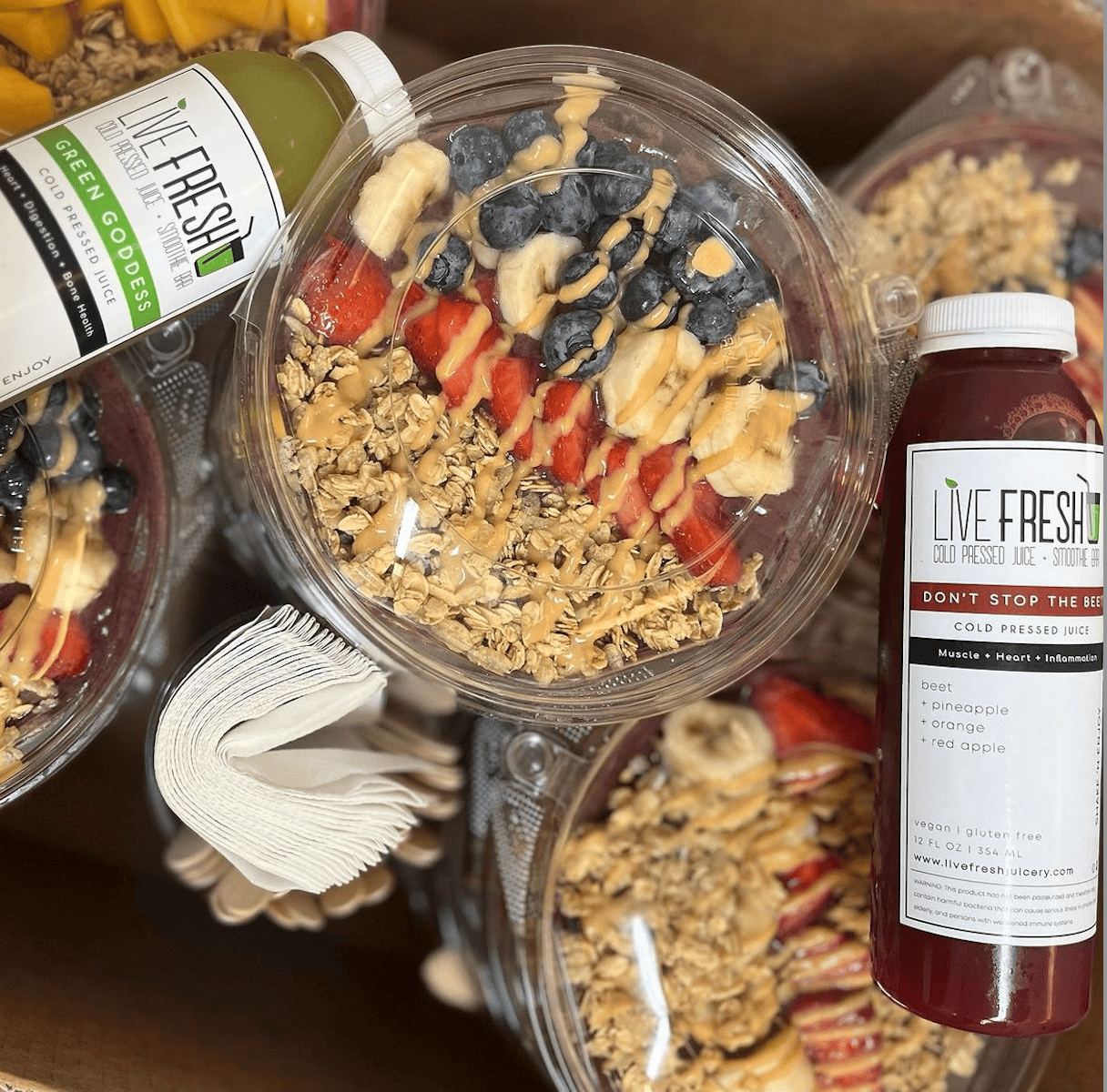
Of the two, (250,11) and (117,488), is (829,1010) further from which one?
(250,11)

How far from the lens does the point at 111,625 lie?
27.1 inches

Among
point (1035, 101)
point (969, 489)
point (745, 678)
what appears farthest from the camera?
point (1035, 101)

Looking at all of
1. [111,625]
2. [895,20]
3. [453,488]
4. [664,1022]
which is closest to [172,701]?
[111,625]

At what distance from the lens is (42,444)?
0.64 metres

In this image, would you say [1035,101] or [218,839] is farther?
[1035,101]

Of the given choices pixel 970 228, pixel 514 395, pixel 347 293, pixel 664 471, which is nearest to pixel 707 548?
pixel 664 471

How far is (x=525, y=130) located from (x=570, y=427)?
0.63 feet

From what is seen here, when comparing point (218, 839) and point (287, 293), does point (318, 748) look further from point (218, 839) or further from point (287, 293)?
point (287, 293)

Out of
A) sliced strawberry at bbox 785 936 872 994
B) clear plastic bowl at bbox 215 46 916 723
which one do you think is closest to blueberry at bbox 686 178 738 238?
clear plastic bowl at bbox 215 46 916 723

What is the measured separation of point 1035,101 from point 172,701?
0.95m

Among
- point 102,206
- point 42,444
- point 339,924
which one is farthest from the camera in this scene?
point 339,924

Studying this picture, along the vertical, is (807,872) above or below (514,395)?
below

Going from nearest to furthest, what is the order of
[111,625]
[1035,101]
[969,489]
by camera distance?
[969,489] < [111,625] < [1035,101]

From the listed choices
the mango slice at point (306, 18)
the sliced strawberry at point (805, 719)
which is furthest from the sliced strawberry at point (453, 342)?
the sliced strawberry at point (805, 719)
